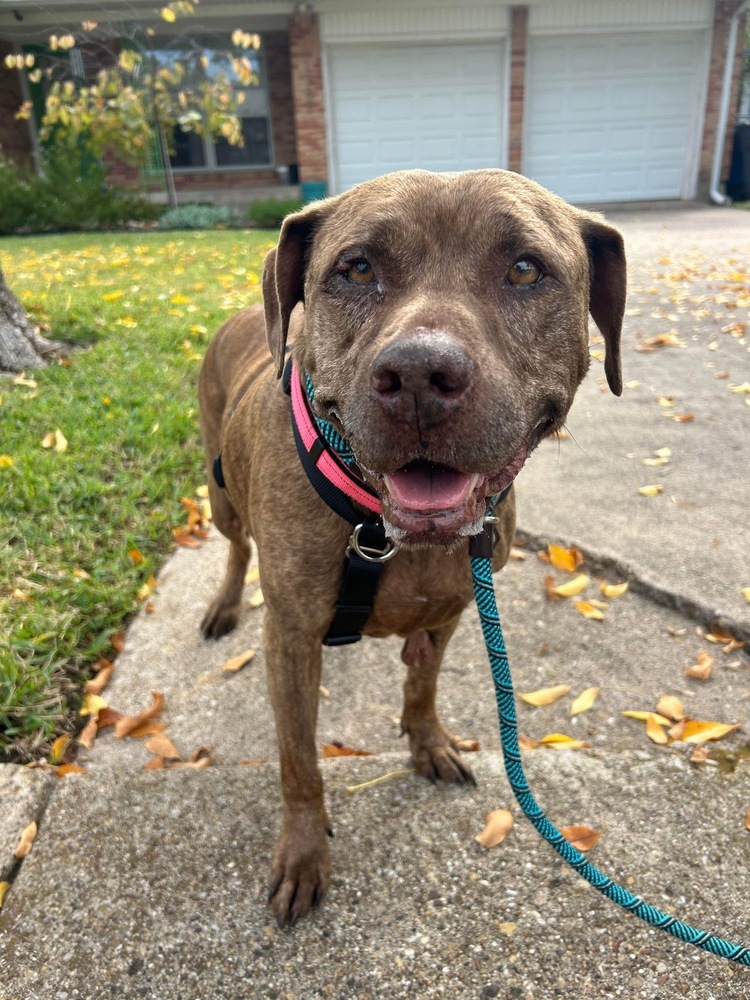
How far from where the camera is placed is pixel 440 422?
57.7 inches

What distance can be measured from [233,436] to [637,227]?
13.4 m

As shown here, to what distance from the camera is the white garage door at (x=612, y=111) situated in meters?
16.1

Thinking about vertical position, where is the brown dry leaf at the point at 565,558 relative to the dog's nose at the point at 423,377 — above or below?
below

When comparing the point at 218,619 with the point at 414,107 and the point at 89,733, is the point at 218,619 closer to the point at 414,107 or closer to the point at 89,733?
the point at 89,733

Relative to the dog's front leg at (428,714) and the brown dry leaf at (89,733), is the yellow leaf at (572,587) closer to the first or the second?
the dog's front leg at (428,714)

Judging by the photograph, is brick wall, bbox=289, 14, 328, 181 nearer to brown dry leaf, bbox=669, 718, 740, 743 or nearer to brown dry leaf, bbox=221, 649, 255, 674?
brown dry leaf, bbox=221, 649, 255, 674

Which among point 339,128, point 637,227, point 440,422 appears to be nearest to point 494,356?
point 440,422

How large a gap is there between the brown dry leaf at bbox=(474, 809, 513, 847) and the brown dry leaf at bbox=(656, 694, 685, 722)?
811 mm

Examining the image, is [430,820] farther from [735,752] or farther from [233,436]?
[233,436]

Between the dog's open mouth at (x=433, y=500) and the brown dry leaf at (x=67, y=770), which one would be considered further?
the brown dry leaf at (x=67, y=770)

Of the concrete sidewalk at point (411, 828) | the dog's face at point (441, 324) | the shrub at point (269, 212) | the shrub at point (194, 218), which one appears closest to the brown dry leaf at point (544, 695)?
the concrete sidewalk at point (411, 828)

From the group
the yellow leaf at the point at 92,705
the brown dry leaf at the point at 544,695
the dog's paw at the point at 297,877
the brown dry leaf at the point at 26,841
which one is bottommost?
the brown dry leaf at the point at 544,695

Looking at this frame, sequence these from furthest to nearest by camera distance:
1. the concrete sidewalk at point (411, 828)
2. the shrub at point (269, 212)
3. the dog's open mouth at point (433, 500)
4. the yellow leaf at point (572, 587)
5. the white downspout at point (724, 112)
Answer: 1. the white downspout at point (724, 112)
2. the shrub at point (269, 212)
3. the yellow leaf at point (572, 587)
4. the concrete sidewalk at point (411, 828)
5. the dog's open mouth at point (433, 500)

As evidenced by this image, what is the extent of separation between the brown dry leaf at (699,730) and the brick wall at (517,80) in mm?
16164
